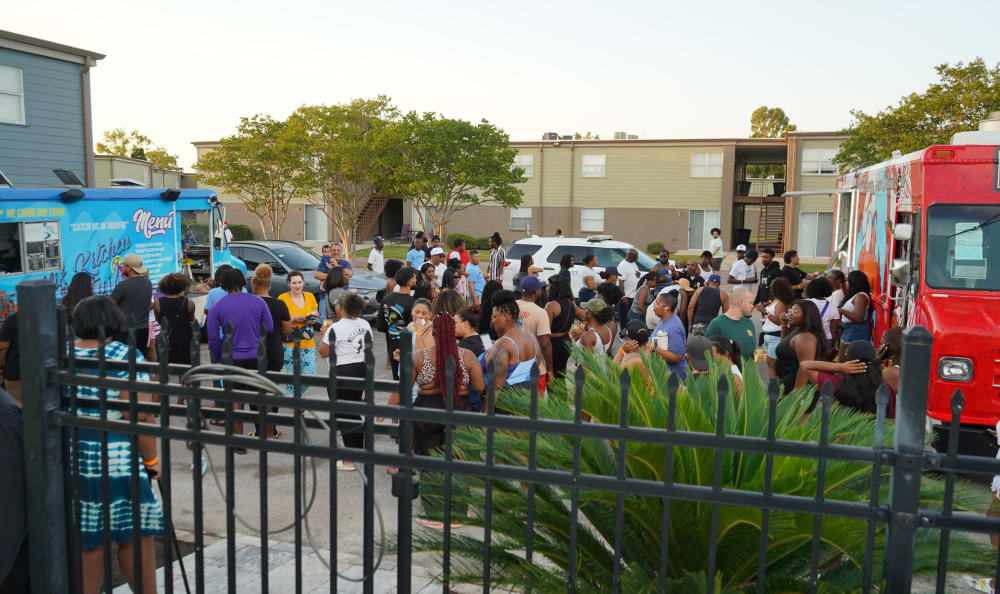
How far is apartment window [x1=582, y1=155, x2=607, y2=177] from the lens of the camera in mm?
42688

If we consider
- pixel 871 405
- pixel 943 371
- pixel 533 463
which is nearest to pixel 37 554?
pixel 533 463

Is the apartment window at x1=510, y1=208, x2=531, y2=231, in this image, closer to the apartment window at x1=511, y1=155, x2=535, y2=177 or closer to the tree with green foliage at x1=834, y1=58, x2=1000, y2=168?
the apartment window at x1=511, y1=155, x2=535, y2=177

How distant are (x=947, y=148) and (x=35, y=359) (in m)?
8.05

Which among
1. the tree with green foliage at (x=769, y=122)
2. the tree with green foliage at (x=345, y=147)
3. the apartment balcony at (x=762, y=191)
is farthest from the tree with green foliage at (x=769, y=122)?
the tree with green foliage at (x=345, y=147)

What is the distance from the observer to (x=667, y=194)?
41.7 m

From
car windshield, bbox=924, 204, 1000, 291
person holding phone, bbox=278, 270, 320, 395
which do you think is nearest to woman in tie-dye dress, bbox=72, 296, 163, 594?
person holding phone, bbox=278, 270, 320, 395

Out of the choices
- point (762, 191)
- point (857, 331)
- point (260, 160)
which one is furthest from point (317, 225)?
point (857, 331)

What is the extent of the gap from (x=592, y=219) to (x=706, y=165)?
21.8ft

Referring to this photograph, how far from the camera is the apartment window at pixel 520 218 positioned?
44250 mm

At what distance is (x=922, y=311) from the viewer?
7.48m

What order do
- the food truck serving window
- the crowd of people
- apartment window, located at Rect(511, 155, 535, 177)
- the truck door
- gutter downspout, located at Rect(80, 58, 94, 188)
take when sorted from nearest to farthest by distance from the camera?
the crowd of people < the food truck serving window < the truck door < gutter downspout, located at Rect(80, 58, 94, 188) < apartment window, located at Rect(511, 155, 535, 177)

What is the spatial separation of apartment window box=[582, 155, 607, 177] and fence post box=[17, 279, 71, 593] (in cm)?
4068

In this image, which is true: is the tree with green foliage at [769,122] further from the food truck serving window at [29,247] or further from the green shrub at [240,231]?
the food truck serving window at [29,247]

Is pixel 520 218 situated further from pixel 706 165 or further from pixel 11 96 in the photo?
pixel 11 96
